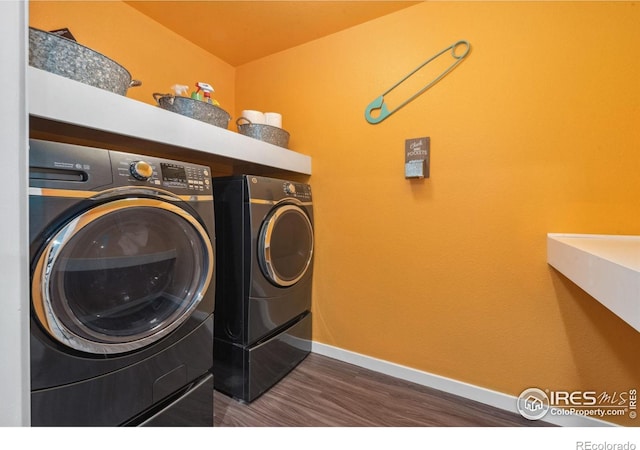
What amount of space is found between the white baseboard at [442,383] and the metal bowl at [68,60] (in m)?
1.75

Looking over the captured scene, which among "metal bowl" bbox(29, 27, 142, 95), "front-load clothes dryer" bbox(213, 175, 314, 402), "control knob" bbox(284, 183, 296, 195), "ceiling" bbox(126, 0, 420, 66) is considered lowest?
"front-load clothes dryer" bbox(213, 175, 314, 402)

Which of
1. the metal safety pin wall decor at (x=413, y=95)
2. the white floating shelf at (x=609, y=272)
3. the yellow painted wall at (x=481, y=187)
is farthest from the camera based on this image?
the metal safety pin wall decor at (x=413, y=95)

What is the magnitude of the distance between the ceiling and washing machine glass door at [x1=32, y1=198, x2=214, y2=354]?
1.29 meters

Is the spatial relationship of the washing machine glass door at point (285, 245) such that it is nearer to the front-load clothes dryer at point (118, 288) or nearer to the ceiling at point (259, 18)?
the front-load clothes dryer at point (118, 288)

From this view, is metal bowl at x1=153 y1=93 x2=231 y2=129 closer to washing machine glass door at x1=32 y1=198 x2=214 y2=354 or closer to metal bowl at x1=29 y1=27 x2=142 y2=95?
metal bowl at x1=29 y1=27 x2=142 y2=95

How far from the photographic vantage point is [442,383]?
4.70 feet

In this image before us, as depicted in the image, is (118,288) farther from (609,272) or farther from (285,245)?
(609,272)

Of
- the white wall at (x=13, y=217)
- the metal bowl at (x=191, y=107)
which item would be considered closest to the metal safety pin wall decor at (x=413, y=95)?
the metal bowl at (x=191, y=107)

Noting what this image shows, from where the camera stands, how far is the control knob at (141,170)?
83cm

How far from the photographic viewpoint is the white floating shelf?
0.51m

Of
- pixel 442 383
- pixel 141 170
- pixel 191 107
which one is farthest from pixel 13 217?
pixel 442 383

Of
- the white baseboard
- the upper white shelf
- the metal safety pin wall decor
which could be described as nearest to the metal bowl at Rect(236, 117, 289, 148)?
the upper white shelf

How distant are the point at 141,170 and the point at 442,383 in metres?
1.71
